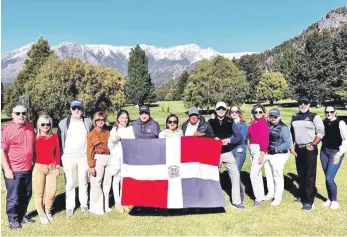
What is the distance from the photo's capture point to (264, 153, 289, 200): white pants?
8383 mm

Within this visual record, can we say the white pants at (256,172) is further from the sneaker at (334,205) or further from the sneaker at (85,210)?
the sneaker at (85,210)

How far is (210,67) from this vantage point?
54.2m

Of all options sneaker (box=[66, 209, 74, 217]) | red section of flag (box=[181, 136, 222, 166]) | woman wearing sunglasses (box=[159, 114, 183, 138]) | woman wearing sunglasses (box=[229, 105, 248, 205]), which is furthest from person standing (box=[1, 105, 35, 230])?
woman wearing sunglasses (box=[229, 105, 248, 205])

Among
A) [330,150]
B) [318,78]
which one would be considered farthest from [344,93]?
[330,150]

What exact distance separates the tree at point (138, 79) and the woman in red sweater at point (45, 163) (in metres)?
74.7

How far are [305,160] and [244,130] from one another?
1.54 meters

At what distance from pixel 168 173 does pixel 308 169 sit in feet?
10.6

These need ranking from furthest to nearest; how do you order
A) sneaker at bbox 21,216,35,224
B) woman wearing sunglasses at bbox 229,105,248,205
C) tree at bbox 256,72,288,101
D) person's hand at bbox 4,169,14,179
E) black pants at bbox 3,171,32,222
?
tree at bbox 256,72,288,101 < woman wearing sunglasses at bbox 229,105,248,205 < sneaker at bbox 21,216,35,224 < black pants at bbox 3,171,32,222 < person's hand at bbox 4,169,14,179

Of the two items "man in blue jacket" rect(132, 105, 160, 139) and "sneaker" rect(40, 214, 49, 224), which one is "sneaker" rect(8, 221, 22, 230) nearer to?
"sneaker" rect(40, 214, 49, 224)

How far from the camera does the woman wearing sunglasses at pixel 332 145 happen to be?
25.7 ft

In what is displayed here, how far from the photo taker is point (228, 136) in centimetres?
813

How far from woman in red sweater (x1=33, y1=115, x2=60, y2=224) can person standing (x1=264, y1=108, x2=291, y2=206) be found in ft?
15.9

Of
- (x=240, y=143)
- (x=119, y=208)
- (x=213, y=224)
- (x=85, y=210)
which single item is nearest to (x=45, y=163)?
(x=85, y=210)

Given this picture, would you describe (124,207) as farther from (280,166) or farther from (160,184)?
(280,166)
